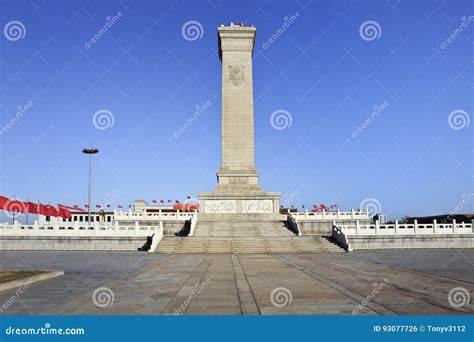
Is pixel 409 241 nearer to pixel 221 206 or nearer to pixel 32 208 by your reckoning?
pixel 221 206

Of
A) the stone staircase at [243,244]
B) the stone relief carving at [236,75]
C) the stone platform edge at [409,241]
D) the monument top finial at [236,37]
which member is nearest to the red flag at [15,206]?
the stone staircase at [243,244]

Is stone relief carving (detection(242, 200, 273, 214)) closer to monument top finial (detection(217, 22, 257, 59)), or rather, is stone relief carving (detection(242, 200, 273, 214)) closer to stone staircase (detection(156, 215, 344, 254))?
stone staircase (detection(156, 215, 344, 254))

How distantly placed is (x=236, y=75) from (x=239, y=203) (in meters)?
12.5

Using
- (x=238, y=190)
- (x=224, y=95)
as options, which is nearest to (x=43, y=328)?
(x=238, y=190)

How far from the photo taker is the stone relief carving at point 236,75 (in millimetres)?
41938

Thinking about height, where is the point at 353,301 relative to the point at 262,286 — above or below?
below

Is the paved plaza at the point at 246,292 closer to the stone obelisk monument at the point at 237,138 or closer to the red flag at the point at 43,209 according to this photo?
the stone obelisk monument at the point at 237,138

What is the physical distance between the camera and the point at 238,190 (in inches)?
1549

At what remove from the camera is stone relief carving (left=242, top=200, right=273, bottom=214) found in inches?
1521

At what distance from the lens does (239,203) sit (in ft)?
127

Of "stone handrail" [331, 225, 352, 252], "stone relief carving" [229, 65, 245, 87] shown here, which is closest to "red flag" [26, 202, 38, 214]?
"stone relief carving" [229, 65, 245, 87]

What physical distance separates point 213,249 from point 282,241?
4.05 meters

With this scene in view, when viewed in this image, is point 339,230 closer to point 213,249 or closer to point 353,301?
point 213,249

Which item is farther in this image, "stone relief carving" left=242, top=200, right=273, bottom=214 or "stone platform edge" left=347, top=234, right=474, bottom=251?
"stone relief carving" left=242, top=200, right=273, bottom=214
